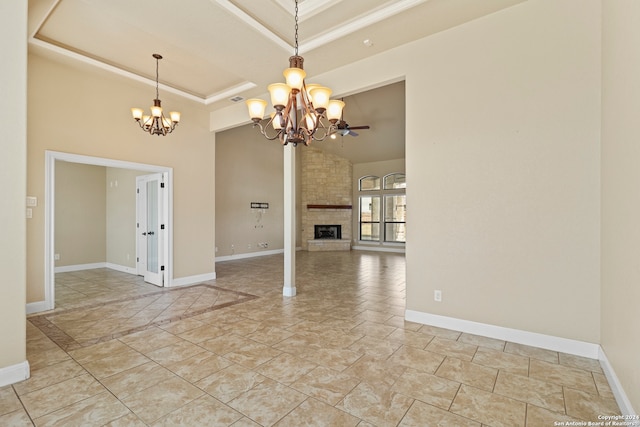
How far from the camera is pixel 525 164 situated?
290cm

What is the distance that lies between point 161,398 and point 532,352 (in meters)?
3.13

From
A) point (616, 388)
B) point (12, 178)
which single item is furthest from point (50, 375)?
point (616, 388)

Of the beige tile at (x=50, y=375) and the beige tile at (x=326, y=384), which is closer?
the beige tile at (x=326, y=384)

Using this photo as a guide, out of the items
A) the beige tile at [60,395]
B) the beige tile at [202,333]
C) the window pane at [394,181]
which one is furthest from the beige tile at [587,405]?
the window pane at [394,181]

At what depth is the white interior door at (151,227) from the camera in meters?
5.41

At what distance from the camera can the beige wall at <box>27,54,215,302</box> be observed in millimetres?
3920

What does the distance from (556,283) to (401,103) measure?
214 inches

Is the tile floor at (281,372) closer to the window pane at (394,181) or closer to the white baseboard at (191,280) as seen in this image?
the white baseboard at (191,280)

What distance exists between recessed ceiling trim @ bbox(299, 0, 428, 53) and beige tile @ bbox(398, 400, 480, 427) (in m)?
3.40

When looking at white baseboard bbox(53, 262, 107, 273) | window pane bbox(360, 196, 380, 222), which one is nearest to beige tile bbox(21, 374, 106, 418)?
white baseboard bbox(53, 262, 107, 273)

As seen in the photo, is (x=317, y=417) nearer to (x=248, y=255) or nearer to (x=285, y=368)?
(x=285, y=368)

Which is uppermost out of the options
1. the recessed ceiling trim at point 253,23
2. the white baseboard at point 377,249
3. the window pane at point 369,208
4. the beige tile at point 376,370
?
the recessed ceiling trim at point 253,23

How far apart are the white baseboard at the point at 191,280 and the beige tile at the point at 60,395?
10.3 feet

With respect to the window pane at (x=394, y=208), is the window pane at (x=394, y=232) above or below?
below
